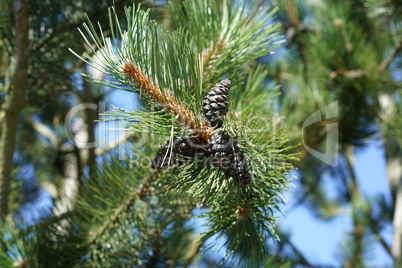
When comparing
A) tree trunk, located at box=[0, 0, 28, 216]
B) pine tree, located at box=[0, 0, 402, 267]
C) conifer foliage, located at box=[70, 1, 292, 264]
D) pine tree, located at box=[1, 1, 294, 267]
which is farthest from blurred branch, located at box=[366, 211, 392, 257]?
tree trunk, located at box=[0, 0, 28, 216]

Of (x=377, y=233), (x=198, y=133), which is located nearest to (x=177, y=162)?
(x=198, y=133)

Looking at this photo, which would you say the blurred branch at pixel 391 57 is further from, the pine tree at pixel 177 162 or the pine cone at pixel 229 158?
the pine cone at pixel 229 158

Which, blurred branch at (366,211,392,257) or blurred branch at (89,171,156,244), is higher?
blurred branch at (89,171,156,244)

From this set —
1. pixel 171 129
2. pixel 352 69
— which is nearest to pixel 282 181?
pixel 171 129

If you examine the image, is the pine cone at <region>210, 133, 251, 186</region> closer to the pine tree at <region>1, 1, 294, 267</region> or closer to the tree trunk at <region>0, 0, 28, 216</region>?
the pine tree at <region>1, 1, 294, 267</region>

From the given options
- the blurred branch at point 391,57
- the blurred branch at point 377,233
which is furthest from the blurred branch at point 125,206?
the blurred branch at point 377,233

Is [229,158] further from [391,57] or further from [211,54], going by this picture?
[391,57]

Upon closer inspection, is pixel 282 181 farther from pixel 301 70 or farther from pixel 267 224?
pixel 301 70
